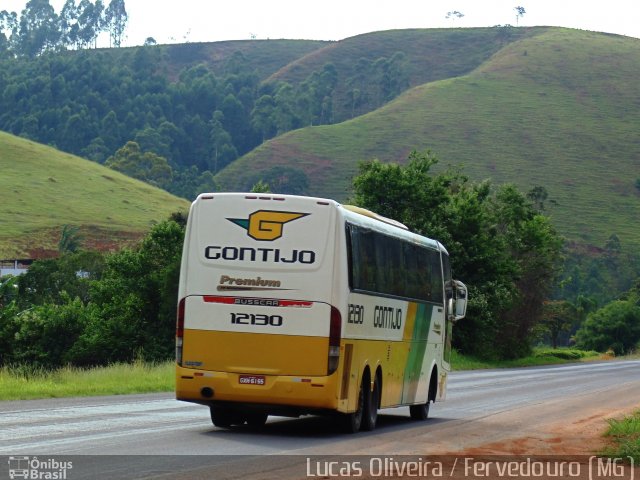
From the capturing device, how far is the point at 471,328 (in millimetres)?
57500

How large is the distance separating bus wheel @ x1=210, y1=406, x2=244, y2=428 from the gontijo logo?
2.58m

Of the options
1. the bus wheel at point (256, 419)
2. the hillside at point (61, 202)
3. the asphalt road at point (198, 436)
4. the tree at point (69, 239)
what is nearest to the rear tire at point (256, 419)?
the bus wheel at point (256, 419)

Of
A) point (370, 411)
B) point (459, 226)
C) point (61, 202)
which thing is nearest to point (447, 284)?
point (370, 411)

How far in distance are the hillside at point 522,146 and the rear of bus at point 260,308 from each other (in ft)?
434

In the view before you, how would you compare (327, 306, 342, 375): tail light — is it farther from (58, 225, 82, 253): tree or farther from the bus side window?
(58, 225, 82, 253): tree

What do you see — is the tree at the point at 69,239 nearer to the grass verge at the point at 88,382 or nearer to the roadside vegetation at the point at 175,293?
the roadside vegetation at the point at 175,293

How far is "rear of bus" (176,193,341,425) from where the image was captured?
634 inches

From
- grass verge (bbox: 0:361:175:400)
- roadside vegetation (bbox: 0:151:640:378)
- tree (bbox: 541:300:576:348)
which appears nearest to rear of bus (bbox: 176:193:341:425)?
grass verge (bbox: 0:361:175:400)

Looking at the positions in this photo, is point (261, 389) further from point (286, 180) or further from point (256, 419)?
point (286, 180)

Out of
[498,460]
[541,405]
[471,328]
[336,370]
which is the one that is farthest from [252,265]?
[471,328]

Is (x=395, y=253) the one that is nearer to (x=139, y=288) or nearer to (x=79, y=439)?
(x=79, y=439)

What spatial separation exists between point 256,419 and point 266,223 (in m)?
3.56

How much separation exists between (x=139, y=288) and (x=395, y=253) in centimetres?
4346

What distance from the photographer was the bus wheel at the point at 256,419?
18.4 metres
